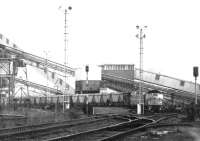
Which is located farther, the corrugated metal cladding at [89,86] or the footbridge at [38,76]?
the corrugated metal cladding at [89,86]

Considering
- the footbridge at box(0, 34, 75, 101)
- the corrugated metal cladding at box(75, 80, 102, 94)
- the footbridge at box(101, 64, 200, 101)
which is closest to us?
the footbridge at box(0, 34, 75, 101)

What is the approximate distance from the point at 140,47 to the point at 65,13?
36.9ft

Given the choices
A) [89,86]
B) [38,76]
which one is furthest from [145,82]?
[38,76]

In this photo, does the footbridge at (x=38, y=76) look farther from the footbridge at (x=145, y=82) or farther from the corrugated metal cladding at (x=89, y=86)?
the footbridge at (x=145, y=82)

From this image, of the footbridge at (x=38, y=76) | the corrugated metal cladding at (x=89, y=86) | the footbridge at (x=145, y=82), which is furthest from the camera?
the corrugated metal cladding at (x=89, y=86)

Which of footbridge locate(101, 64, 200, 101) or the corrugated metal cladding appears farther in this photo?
the corrugated metal cladding

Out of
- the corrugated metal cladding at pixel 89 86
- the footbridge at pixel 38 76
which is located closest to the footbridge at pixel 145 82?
Result: the corrugated metal cladding at pixel 89 86

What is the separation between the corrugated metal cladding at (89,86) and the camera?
349 ft

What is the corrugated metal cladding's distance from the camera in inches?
4182

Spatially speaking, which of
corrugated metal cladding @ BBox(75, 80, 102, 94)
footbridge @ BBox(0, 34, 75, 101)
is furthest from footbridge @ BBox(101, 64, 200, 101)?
footbridge @ BBox(0, 34, 75, 101)

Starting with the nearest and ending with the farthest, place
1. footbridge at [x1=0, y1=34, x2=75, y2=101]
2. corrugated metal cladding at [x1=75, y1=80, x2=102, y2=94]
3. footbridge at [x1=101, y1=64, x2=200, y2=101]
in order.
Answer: footbridge at [x1=0, y1=34, x2=75, y2=101], footbridge at [x1=101, y1=64, x2=200, y2=101], corrugated metal cladding at [x1=75, y1=80, x2=102, y2=94]

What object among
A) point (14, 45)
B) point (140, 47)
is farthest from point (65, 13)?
point (14, 45)

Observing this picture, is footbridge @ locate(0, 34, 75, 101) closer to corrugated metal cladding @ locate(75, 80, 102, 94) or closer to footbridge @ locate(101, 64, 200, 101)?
corrugated metal cladding @ locate(75, 80, 102, 94)

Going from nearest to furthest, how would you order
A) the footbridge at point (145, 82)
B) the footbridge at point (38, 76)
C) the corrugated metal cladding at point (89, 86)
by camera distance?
the footbridge at point (38, 76) < the footbridge at point (145, 82) < the corrugated metal cladding at point (89, 86)
